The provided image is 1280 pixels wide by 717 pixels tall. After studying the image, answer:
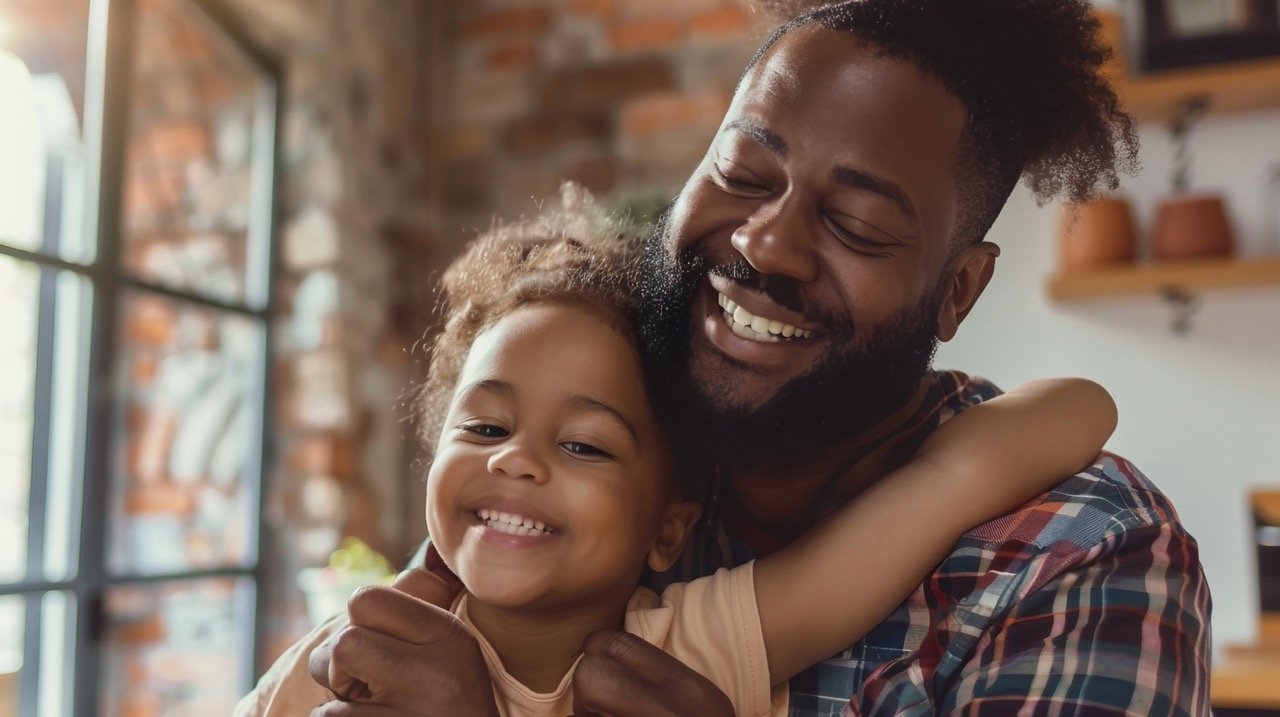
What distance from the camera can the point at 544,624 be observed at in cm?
110

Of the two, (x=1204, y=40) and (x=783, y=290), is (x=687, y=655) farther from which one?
(x=1204, y=40)

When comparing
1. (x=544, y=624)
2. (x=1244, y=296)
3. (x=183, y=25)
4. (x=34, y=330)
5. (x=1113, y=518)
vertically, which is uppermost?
(x=183, y=25)

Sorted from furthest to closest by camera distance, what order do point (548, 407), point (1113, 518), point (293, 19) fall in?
point (293, 19) → point (548, 407) → point (1113, 518)

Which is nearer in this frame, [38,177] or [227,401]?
[38,177]

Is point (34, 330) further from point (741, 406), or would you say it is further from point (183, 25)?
point (741, 406)

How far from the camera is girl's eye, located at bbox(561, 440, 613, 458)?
1.07 metres

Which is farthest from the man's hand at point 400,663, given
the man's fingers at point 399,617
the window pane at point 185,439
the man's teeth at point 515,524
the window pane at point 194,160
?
the window pane at point 194,160

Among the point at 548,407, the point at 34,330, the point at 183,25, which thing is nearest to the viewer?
the point at 548,407

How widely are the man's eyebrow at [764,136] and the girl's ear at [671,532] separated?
382 mm

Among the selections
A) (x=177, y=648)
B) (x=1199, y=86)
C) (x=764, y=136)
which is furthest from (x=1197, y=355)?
(x=177, y=648)

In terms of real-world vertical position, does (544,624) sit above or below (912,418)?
below

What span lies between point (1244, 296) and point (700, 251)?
8.41 feet

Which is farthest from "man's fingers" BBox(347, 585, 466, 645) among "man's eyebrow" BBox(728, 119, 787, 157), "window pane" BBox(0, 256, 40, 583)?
"window pane" BBox(0, 256, 40, 583)

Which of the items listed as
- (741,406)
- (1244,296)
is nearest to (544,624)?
(741,406)
